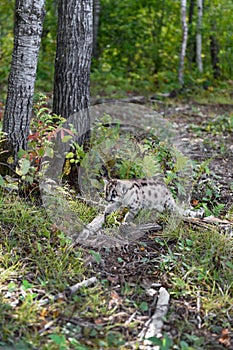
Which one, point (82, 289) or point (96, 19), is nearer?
point (82, 289)

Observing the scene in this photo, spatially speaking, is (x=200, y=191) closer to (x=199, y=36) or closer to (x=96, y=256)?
(x=96, y=256)

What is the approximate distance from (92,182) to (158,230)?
37.8 inches

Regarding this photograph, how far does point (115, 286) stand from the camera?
169 inches

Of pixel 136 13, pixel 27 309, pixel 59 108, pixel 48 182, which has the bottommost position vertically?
pixel 27 309

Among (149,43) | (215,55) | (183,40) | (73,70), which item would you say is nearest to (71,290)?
(73,70)

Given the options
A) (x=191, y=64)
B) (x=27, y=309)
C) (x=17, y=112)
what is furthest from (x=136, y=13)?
(x=27, y=309)

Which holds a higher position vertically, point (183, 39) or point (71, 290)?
point (183, 39)

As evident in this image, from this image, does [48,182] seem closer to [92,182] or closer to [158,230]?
[92,182]

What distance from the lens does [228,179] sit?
693 centimetres

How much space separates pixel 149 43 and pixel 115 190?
388 inches

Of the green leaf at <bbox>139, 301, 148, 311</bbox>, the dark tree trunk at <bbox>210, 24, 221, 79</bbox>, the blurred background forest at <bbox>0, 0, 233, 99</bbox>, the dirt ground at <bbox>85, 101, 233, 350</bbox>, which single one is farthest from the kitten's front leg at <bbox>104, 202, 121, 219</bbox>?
the dark tree trunk at <bbox>210, 24, 221, 79</bbox>

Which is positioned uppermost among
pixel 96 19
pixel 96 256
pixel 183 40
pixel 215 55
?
pixel 96 19

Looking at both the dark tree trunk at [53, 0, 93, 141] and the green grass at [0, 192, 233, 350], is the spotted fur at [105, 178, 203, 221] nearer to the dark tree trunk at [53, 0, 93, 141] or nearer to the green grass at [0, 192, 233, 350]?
the green grass at [0, 192, 233, 350]

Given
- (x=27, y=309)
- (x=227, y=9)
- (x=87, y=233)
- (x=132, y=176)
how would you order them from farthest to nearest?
1. (x=227, y=9)
2. (x=132, y=176)
3. (x=87, y=233)
4. (x=27, y=309)
